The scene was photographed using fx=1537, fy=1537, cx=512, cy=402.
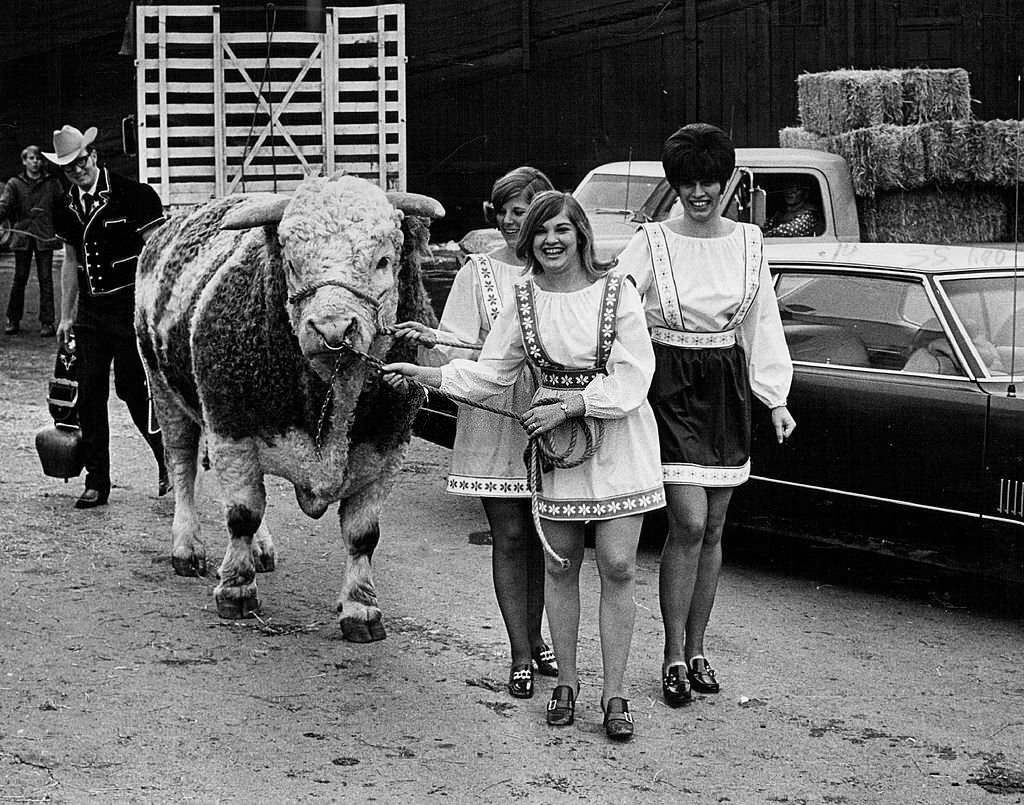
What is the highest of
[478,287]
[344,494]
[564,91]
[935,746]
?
[564,91]

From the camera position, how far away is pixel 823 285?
7324mm

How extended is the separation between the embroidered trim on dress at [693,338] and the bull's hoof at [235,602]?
2.21 m

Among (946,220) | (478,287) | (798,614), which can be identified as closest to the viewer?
(478,287)

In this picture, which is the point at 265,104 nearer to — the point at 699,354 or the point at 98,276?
the point at 98,276

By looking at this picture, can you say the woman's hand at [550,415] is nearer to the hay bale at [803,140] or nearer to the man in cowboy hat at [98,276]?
the man in cowboy hat at [98,276]

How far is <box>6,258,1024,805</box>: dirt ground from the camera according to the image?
15.8 feet

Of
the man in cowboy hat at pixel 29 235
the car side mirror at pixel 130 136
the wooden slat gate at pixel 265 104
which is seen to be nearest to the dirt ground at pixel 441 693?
the man in cowboy hat at pixel 29 235

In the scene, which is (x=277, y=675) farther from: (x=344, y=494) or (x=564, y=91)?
(x=564, y=91)

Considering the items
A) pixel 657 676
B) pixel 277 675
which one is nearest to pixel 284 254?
pixel 277 675

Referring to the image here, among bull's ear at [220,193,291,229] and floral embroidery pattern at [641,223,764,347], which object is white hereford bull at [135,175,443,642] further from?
floral embroidery pattern at [641,223,764,347]

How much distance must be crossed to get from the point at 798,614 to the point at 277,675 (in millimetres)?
2387

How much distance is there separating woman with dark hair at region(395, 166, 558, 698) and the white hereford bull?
33 cm

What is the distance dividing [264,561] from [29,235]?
939cm

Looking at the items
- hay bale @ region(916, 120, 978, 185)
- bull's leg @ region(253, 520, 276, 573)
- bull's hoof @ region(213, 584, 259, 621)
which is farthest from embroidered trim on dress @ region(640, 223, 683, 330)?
hay bale @ region(916, 120, 978, 185)
